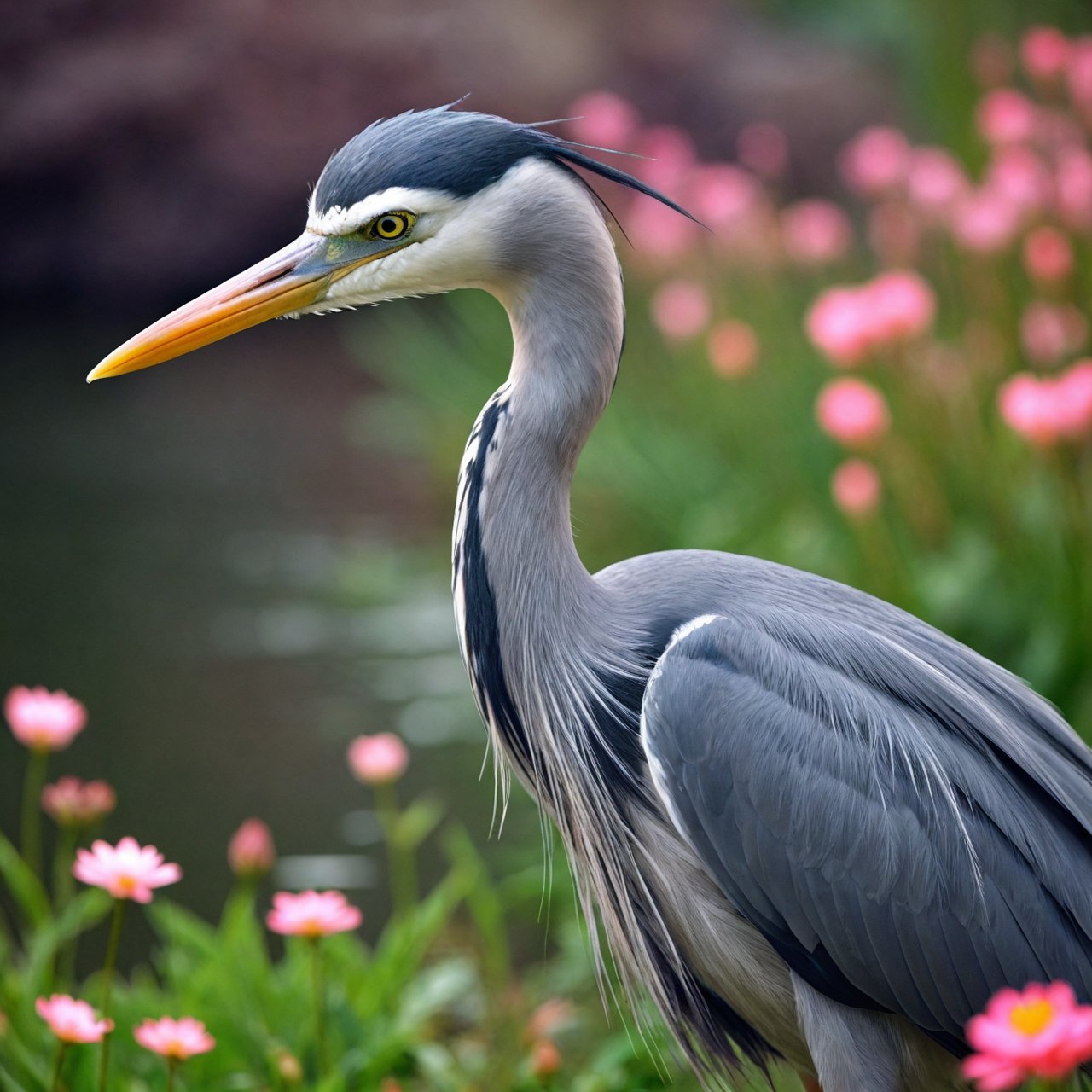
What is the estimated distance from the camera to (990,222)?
4121mm

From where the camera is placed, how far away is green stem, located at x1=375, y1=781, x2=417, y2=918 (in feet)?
9.37

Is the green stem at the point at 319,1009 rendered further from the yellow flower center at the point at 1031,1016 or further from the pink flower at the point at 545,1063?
the yellow flower center at the point at 1031,1016

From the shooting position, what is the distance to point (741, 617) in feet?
6.47

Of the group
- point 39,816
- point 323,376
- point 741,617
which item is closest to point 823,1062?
point 741,617

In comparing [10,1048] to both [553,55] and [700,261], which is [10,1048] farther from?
[553,55]

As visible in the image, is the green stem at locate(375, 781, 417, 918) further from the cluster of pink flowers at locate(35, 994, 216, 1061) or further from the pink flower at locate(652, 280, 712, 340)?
the pink flower at locate(652, 280, 712, 340)

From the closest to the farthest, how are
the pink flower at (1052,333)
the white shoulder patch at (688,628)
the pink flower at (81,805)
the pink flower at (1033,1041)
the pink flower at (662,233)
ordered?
the pink flower at (1033,1041), the white shoulder patch at (688,628), the pink flower at (81,805), the pink flower at (1052,333), the pink flower at (662,233)

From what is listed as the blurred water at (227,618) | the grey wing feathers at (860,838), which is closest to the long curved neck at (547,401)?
the grey wing feathers at (860,838)

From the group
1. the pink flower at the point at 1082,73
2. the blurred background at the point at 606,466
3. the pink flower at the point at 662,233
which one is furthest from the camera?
the pink flower at the point at 662,233

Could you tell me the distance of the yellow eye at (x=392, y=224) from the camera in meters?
2.00

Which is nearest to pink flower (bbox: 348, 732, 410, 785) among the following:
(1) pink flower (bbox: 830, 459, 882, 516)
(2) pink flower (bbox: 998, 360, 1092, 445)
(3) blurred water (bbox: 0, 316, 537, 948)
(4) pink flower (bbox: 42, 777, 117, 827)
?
(4) pink flower (bbox: 42, 777, 117, 827)

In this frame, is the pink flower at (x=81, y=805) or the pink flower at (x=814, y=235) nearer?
the pink flower at (x=81, y=805)

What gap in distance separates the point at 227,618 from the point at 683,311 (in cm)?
203

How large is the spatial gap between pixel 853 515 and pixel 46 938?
201 centimetres
